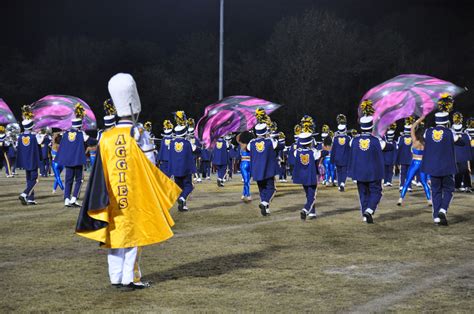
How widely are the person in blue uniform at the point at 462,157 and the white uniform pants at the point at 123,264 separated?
526 inches

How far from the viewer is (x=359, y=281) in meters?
7.57

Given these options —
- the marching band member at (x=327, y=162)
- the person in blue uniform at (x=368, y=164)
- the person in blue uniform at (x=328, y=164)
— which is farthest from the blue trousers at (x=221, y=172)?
the person in blue uniform at (x=368, y=164)

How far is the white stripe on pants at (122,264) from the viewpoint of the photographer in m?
7.06

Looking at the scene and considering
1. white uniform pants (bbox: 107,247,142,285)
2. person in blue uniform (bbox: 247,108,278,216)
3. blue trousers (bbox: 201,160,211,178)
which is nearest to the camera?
white uniform pants (bbox: 107,247,142,285)

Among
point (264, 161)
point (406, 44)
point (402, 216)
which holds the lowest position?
point (402, 216)

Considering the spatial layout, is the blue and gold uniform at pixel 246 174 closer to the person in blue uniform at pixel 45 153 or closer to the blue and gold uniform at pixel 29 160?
the blue and gold uniform at pixel 29 160

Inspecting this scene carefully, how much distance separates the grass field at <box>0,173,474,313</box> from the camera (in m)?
6.63

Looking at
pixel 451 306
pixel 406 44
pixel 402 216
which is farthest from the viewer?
pixel 406 44

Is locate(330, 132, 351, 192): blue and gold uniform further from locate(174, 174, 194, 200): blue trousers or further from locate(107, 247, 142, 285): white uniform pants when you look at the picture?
locate(107, 247, 142, 285): white uniform pants

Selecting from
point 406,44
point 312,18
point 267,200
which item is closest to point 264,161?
point 267,200

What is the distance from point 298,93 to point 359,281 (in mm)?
39896

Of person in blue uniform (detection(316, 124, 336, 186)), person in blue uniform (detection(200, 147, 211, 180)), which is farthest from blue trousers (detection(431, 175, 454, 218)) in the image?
person in blue uniform (detection(200, 147, 211, 180))

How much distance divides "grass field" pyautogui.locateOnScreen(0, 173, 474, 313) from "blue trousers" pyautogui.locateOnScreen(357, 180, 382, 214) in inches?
17.1

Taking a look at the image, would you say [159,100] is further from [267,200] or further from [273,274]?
[273,274]
